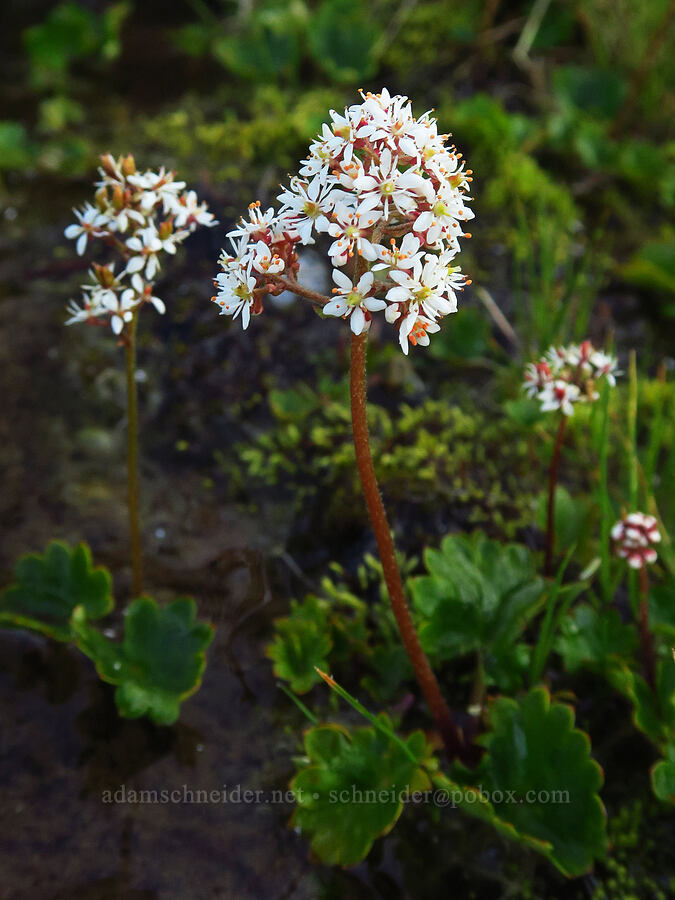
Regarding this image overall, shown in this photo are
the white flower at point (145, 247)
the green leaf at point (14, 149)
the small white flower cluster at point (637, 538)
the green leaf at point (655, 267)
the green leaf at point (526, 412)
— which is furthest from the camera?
the green leaf at point (14, 149)

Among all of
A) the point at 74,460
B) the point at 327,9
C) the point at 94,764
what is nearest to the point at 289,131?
the point at 327,9

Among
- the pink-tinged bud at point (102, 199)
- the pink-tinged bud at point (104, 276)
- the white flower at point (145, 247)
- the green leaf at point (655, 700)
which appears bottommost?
the green leaf at point (655, 700)

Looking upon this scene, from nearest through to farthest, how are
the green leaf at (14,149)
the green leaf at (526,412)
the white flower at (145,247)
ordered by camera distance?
the white flower at (145,247) → the green leaf at (526,412) → the green leaf at (14,149)

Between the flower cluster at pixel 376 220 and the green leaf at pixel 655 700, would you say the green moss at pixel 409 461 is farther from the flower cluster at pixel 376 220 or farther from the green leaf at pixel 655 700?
the flower cluster at pixel 376 220

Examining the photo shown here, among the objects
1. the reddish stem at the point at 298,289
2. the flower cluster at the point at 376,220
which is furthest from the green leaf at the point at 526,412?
the reddish stem at the point at 298,289

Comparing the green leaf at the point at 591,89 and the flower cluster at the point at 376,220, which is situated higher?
the green leaf at the point at 591,89

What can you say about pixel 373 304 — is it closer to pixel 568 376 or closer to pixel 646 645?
pixel 568 376
